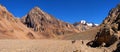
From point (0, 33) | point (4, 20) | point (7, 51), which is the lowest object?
point (7, 51)

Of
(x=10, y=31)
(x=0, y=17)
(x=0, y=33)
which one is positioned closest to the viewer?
(x=0, y=33)

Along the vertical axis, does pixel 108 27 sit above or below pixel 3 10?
below

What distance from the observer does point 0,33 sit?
104 m

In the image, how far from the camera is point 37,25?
199m

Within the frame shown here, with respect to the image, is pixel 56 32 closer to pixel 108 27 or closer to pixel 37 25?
pixel 37 25

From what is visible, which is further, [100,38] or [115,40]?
[100,38]

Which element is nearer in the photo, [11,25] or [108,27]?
[108,27]

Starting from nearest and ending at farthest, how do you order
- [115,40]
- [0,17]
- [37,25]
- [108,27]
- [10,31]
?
[115,40], [108,27], [10,31], [0,17], [37,25]

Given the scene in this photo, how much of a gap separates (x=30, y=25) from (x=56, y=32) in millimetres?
17843

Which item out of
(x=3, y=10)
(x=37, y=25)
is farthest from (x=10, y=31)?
(x=37, y=25)

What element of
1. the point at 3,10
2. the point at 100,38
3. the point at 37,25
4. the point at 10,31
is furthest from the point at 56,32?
the point at 100,38

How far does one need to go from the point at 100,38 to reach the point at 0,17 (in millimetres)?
99321

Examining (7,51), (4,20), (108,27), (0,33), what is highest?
(4,20)

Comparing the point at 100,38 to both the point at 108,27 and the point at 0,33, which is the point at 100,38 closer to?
the point at 108,27
